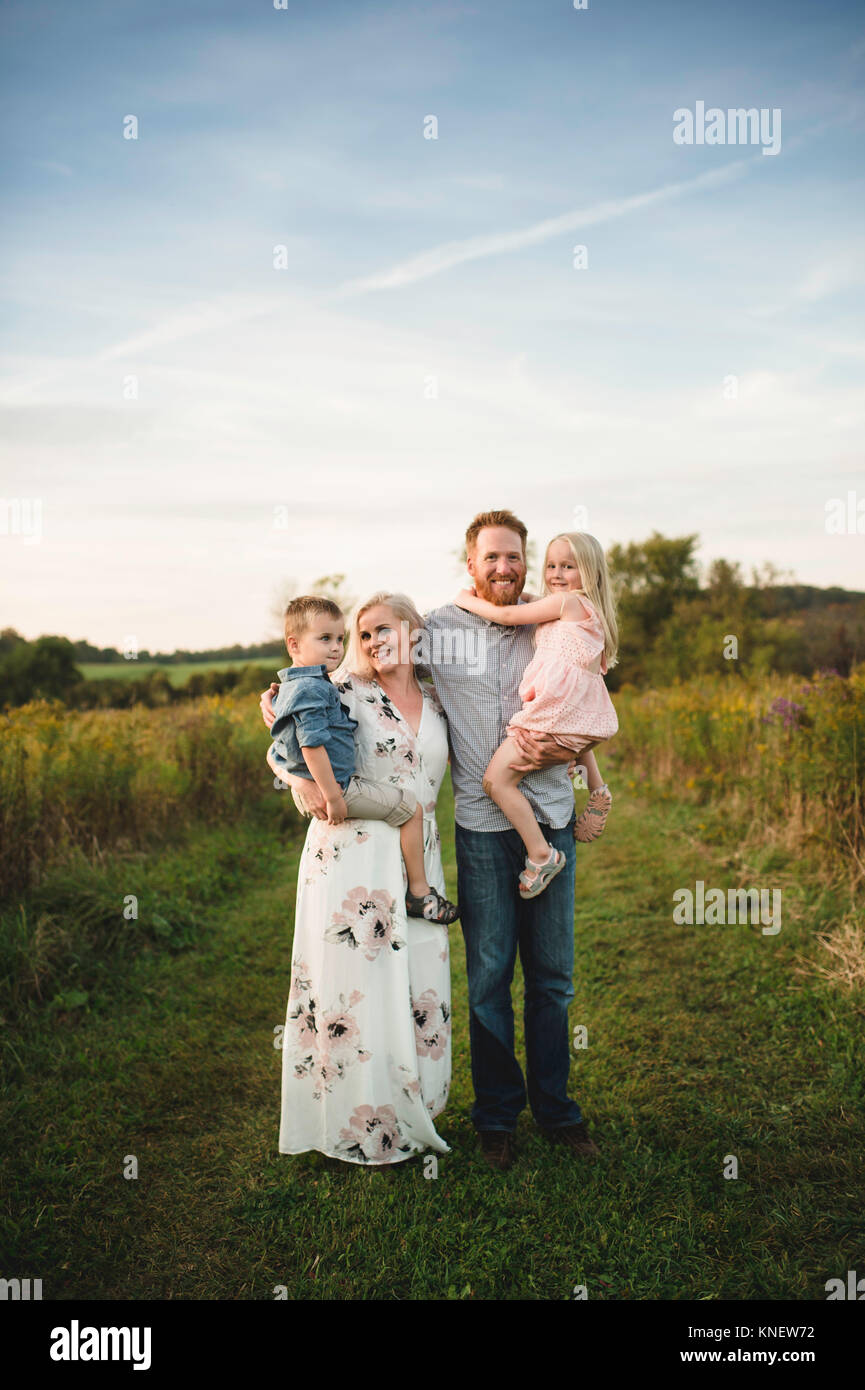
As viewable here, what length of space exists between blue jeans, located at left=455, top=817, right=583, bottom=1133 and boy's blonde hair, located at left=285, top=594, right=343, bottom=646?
0.95 meters

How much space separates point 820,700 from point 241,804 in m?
5.37

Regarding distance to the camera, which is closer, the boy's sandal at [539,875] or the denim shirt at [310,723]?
the denim shirt at [310,723]

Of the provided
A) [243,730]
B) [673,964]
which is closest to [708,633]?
[243,730]

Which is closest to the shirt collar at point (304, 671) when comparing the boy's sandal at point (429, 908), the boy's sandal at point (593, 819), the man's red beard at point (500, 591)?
the man's red beard at point (500, 591)

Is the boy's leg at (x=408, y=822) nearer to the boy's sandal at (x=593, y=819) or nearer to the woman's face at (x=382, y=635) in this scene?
the woman's face at (x=382, y=635)

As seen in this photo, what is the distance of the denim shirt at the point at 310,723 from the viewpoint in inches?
115

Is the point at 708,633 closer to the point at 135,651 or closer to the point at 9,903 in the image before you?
the point at 135,651

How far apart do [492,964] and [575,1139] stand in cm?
77

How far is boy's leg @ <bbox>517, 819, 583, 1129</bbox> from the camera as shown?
3260mm

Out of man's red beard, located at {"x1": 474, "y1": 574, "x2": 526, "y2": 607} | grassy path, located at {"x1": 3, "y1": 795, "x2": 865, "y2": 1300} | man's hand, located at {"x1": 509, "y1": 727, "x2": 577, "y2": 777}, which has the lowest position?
grassy path, located at {"x1": 3, "y1": 795, "x2": 865, "y2": 1300}

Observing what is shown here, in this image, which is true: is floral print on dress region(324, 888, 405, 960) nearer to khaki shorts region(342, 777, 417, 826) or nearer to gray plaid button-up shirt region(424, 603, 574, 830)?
khaki shorts region(342, 777, 417, 826)

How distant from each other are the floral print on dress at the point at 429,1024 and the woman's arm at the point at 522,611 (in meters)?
1.44

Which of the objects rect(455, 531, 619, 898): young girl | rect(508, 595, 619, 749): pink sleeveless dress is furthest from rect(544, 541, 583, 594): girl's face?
rect(508, 595, 619, 749): pink sleeveless dress
